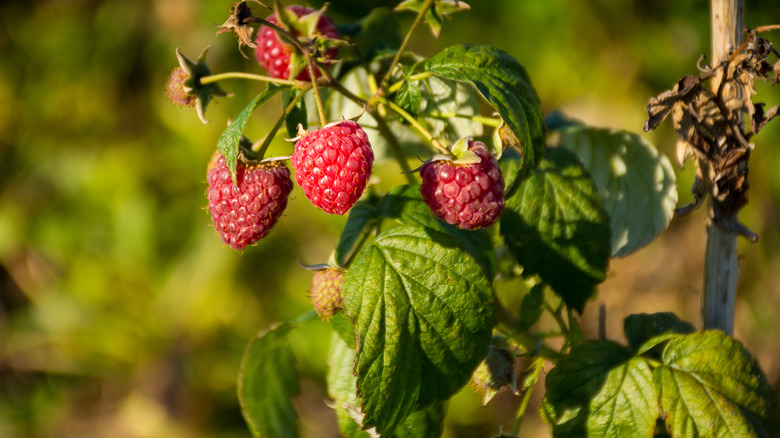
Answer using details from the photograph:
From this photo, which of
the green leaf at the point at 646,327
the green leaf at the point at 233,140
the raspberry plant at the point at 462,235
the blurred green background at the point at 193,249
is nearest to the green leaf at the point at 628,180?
the raspberry plant at the point at 462,235

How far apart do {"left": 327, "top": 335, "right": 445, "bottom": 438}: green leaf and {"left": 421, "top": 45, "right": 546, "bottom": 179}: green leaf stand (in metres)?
0.30

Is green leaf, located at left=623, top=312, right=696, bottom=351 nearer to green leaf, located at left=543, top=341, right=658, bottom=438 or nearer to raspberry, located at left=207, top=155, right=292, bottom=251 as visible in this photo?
green leaf, located at left=543, top=341, right=658, bottom=438

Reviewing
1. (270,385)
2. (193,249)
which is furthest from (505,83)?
(193,249)

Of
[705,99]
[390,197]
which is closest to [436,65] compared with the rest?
[390,197]

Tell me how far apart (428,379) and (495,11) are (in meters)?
2.54

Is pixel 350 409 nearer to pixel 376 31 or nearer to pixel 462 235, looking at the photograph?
pixel 462 235

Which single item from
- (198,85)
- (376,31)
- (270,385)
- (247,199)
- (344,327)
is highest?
(376,31)

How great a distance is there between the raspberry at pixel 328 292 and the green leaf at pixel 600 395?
0.74ft

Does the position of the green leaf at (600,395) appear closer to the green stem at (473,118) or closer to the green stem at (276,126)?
the green stem at (473,118)

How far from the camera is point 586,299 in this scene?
0.77 meters

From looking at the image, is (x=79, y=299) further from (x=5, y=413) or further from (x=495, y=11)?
(x=495, y=11)

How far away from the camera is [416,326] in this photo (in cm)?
63

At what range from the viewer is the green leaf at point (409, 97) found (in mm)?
692

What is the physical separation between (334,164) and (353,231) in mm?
97
